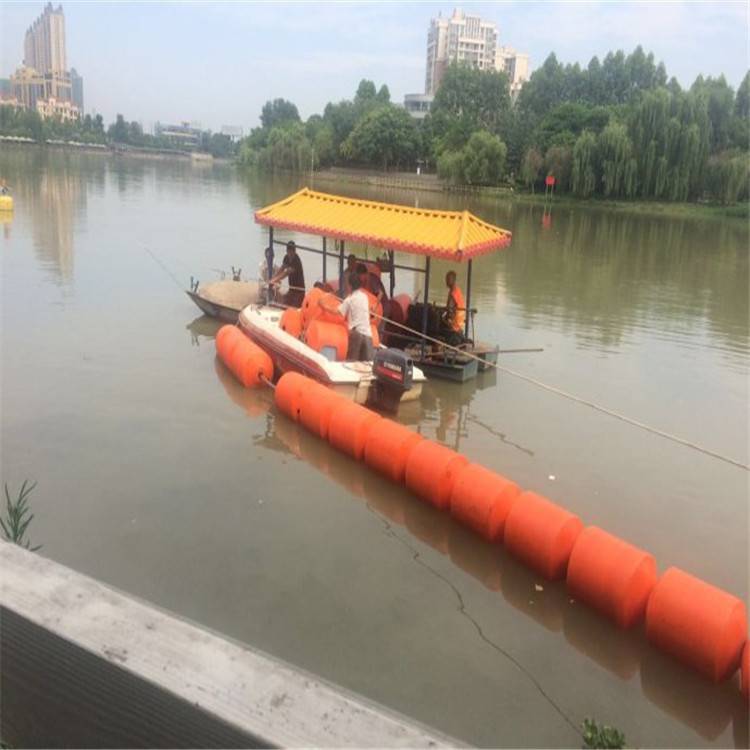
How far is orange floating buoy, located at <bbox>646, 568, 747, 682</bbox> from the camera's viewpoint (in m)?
4.71

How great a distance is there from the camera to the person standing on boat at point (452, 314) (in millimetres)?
11102

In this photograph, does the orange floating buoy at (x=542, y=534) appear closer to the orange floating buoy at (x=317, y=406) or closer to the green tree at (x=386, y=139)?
the orange floating buoy at (x=317, y=406)

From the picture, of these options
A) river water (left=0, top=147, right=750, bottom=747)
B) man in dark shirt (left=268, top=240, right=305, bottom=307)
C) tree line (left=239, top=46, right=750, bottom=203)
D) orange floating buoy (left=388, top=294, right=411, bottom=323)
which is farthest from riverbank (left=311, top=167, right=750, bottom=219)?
orange floating buoy (left=388, top=294, right=411, bottom=323)

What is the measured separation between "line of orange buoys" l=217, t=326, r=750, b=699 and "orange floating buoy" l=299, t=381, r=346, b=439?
15 mm

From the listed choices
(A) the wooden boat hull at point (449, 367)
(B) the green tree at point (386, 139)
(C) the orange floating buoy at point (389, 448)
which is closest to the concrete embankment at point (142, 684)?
(C) the orange floating buoy at point (389, 448)

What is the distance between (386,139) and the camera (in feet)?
265

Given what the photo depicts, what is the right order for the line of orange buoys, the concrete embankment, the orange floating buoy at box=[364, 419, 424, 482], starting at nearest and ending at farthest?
the concrete embankment, the line of orange buoys, the orange floating buoy at box=[364, 419, 424, 482]

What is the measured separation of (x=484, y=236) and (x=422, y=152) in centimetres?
7450

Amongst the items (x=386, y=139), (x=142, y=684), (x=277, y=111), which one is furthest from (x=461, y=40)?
(x=142, y=684)

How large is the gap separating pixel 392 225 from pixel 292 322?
82.1 inches

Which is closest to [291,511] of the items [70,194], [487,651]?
[487,651]

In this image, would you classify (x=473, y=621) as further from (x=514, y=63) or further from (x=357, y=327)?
(x=514, y=63)

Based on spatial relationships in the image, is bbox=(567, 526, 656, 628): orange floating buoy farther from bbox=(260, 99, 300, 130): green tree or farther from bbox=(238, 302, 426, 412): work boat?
bbox=(260, 99, 300, 130): green tree

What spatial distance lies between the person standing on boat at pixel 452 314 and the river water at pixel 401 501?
2.63 feet
